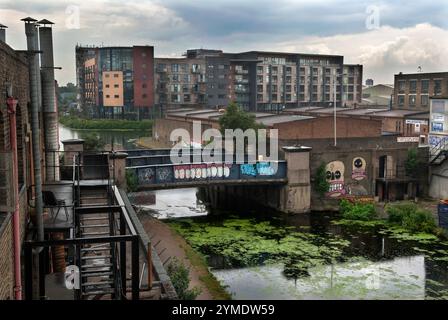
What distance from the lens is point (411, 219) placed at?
97.6 feet

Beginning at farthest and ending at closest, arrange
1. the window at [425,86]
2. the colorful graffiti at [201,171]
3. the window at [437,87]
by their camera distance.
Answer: the window at [425,86]
the window at [437,87]
the colorful graffiti at [201,171]

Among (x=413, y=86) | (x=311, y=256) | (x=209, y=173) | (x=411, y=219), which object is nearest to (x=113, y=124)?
(x=413, y=86)

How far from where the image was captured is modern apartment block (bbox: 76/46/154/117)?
322ft

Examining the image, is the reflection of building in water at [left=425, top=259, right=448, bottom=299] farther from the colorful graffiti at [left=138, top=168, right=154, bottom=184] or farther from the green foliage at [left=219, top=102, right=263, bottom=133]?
the green foliage at [left=219, top=102, right=263, bottom=133]

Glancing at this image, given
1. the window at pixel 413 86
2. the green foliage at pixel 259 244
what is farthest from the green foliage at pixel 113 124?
the green foliage at pixel 259 244

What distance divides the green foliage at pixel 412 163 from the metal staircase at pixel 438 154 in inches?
42.3

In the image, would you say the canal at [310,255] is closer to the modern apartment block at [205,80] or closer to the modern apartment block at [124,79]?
the modern apartment block at [124,79]

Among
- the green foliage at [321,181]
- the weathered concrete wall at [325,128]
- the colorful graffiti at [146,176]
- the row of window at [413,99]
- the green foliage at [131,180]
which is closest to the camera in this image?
the green foliage at [131,180]

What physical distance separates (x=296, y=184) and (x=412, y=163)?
29.5 ft

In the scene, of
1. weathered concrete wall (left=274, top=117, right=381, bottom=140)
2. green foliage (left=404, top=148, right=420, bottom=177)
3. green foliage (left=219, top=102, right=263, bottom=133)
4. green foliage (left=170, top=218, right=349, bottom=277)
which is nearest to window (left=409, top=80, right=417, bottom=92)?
weathered concrete wall (left=274, top=117, right=381, bottom=140)

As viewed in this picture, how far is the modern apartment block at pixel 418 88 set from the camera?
71.0m

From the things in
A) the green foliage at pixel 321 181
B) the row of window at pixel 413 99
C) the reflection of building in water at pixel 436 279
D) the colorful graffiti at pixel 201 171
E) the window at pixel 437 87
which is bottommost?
the reflection of building in water at pixel 436 279

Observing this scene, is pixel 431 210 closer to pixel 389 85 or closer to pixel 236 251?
pixel 236 251

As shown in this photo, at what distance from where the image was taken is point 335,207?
3478 cm
